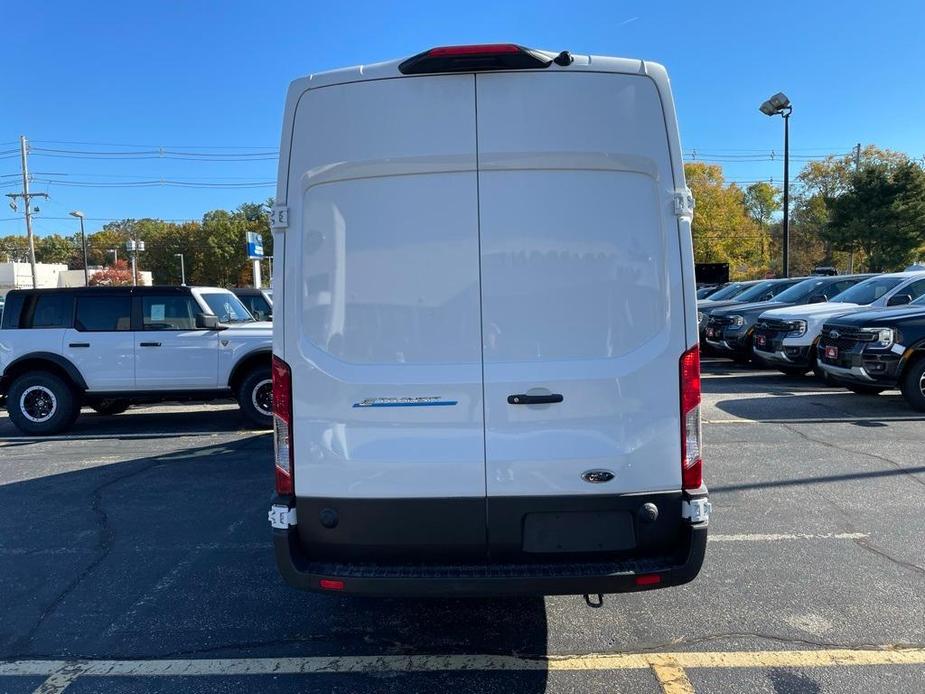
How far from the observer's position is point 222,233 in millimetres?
86438

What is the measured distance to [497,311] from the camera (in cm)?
266

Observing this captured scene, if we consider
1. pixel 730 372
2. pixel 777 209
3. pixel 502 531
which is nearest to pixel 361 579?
pixel 502 531

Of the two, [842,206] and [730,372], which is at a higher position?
[842,206]

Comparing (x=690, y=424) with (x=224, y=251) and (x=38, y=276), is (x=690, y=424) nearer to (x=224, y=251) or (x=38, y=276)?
(x=38, y=276)

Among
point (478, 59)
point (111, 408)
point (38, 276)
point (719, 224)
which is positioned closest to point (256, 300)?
point (111, 408)

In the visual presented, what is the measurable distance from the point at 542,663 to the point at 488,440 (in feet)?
4.08

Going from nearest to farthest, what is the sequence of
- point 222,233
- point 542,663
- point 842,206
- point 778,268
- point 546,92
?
point 546,92, point 542,663, point 842,206, point 778,268, point 222,233

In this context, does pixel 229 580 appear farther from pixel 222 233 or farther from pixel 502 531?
pixel 222 233

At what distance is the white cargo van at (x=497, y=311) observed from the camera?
104 inches

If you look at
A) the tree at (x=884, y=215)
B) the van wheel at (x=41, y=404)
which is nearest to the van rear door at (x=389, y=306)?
the van wheel at (x=41, y=404)

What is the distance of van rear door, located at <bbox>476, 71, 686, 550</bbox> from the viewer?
8.64 ft

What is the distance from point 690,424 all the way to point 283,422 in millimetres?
1811

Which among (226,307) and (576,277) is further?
(226,307)

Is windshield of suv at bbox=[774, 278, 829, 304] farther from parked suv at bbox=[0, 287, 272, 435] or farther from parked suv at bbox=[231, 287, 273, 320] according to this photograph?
parked suv at bbox=[231, 287, 273, 320]
